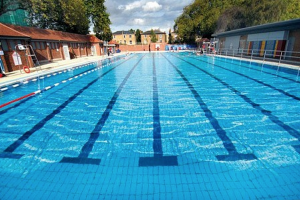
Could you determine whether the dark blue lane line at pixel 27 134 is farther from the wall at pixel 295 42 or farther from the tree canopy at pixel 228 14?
the tree canopy at pixel 228 14

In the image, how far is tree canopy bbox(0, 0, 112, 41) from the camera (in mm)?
14422

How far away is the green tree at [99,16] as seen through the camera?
Answer: 27784mm

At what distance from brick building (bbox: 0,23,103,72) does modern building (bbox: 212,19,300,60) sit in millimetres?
16050

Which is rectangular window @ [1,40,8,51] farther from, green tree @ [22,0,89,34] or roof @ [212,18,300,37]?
roof @ [212,18,300,37]

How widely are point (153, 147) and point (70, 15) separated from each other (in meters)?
20.5

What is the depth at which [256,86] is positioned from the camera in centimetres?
709

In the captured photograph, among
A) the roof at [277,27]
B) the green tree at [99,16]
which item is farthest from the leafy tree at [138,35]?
the roof at [277,27]

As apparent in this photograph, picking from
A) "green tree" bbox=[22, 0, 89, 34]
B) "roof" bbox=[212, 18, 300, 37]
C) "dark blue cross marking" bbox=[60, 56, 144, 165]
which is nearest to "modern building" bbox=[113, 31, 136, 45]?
"green tree" bbox=[22, 0, 89, 34]

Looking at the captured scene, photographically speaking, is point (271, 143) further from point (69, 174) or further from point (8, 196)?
point (8, 196)

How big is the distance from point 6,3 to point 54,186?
49.4 feet

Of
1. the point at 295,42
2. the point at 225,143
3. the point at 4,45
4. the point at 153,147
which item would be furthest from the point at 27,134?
the point at 295,42

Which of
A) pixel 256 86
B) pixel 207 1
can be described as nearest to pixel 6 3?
pixel 256 86

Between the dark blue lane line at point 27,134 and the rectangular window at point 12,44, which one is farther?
the rectangular window at point 12,44

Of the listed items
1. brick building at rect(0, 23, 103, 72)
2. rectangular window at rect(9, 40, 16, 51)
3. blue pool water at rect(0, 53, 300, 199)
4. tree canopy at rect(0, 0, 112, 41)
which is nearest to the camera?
blue pool water at rect(0, 53, 300, 199)
